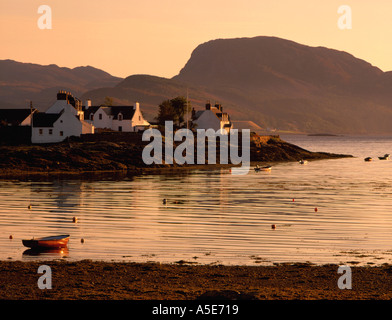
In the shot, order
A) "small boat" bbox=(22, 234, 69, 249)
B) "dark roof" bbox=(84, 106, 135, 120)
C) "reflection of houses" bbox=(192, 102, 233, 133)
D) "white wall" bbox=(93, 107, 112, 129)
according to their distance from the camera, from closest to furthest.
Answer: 1. "small boat" bbox=(22, 234, 69, 249)
2. "white wall" bbox=(93, 107, 112, 129)
3. "dark roof" bbox=(84, 106, 135, 120)
4. "reflection of houses" bbox=(192, 102, 233, 133)

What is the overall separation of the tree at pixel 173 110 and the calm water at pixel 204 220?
234ft

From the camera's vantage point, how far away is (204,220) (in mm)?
53469

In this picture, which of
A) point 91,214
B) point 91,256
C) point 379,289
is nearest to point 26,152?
point 91,214

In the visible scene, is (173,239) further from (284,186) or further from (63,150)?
(63,150)

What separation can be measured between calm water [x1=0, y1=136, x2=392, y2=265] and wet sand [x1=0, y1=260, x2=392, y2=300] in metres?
2.82

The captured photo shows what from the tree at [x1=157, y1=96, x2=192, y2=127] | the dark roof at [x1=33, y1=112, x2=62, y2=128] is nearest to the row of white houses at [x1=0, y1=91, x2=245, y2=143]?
the dark roof at [x1=33, y1=112, x2=62, y2=128]

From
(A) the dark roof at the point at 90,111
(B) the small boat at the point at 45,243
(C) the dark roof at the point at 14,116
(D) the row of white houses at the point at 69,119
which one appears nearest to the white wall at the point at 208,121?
(D) the row of white houses at the point at 69,119

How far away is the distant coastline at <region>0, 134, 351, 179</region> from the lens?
10556cm

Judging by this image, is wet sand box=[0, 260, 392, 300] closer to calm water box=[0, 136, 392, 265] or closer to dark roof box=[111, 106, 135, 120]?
calm water box=[0, 136, 392, 265]

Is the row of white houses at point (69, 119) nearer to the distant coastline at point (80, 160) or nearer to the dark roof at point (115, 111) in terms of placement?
the dark roof at point (115, 111)

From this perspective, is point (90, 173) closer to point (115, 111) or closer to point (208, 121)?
point (115, 111)

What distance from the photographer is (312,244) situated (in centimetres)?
4059

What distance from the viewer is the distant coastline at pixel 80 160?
106 m

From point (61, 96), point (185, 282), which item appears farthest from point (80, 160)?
point (185, 282)
